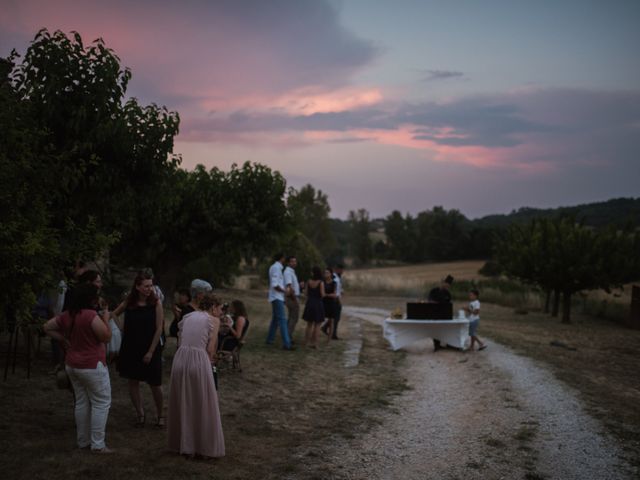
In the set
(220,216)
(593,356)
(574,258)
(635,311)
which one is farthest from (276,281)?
(635,311)

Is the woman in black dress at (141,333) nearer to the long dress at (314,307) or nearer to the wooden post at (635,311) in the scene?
the long dress at (314,307)

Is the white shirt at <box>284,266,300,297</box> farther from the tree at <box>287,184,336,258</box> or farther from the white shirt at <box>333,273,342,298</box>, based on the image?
the tree at <box>287,184,336,258</box>

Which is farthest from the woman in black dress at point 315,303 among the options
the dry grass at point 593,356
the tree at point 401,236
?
the tree at point 401,236

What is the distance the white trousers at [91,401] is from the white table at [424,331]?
10656 mm

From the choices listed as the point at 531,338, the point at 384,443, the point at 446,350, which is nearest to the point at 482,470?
the point at 384,443

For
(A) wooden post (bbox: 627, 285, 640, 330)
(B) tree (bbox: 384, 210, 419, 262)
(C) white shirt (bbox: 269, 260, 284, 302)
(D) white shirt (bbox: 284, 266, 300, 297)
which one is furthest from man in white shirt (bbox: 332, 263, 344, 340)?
(B) tree (bbox: 384, 210, 419, 262)

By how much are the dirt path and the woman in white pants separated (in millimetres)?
2224

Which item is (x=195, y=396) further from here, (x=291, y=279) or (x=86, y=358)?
(x=291, y=279)

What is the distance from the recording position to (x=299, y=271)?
1585 inches

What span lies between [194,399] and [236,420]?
2.36 meters

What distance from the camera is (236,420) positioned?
889cm

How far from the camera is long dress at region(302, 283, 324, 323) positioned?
1542cm

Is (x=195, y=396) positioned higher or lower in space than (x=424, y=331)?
higher

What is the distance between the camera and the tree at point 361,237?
111 metres
